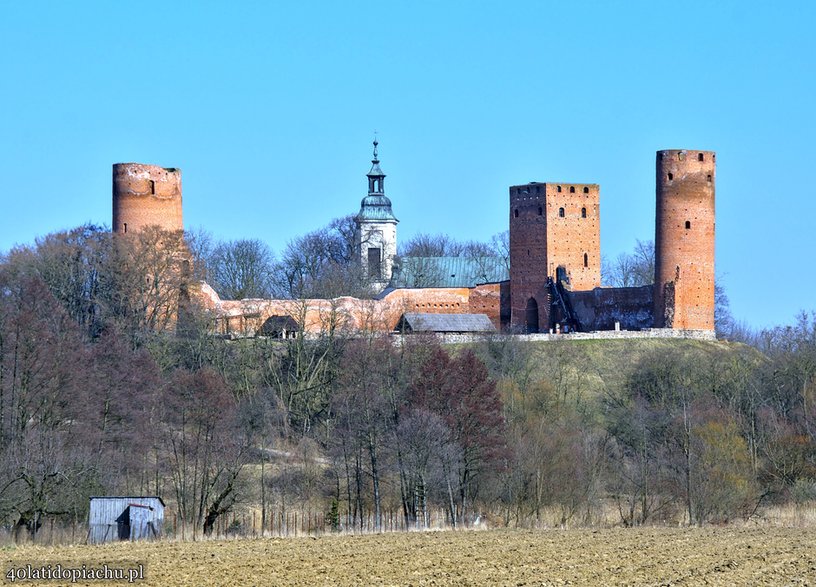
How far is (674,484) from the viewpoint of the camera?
39.9m

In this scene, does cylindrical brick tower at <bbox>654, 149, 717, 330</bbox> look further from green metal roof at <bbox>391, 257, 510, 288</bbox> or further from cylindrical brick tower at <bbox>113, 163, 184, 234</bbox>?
cylindrical brick tower at <bbox>113, 163, 184, 234</bbox>

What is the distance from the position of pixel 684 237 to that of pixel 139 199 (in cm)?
1552

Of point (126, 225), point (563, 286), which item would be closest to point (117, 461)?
point (126, 225)

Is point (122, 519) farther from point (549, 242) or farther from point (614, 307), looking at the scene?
point (549, 242)

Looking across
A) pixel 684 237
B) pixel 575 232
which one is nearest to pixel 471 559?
pixel 684 237

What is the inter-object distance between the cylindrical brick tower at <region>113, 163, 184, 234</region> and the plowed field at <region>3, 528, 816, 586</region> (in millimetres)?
25834

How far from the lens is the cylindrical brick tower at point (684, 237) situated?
180 ft

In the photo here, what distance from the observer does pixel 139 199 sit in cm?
5503

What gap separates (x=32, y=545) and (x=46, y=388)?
10.6 meters

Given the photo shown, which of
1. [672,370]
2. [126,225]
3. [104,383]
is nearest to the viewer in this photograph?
[104,383]

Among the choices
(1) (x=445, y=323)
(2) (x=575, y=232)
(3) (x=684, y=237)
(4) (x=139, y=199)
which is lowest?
(1) (x=445, y=323)

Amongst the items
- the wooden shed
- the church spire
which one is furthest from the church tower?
the wooden shed

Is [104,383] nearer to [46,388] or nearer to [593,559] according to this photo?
[46,388]

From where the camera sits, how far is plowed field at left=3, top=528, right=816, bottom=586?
24984 mm
